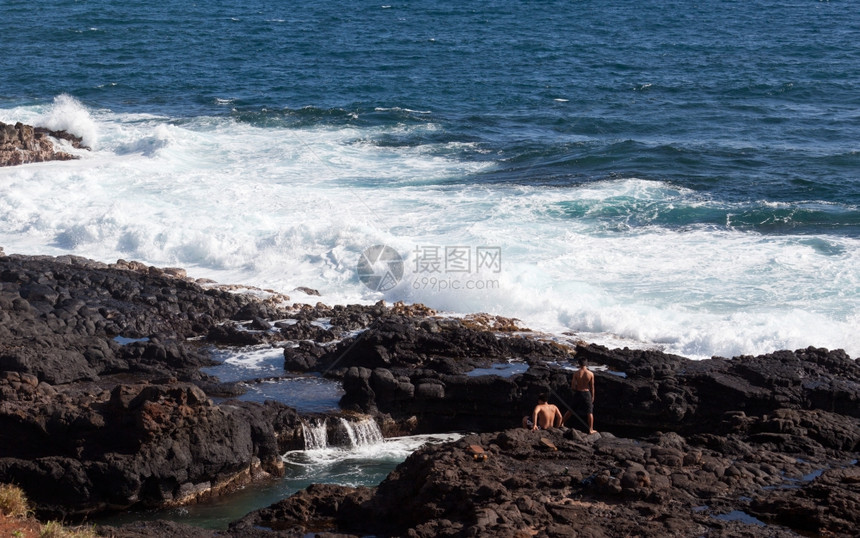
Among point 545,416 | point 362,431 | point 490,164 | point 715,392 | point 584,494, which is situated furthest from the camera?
point 490,164

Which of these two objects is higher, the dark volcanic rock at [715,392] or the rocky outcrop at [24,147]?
the rocky outcrop at [24,147]

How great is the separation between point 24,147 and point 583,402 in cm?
2211

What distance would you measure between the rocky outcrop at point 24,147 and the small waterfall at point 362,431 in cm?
1920

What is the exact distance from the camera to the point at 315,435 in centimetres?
1421

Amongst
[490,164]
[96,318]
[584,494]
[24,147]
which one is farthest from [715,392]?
[24,147]

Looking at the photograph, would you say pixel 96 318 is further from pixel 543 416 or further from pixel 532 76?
pixel 532 76

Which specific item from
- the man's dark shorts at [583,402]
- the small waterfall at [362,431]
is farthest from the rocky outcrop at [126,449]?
the man's dark shorts at [583,402]

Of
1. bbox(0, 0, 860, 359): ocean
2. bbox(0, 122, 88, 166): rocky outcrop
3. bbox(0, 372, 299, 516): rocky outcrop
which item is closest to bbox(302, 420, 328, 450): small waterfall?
bbox(0, 372, 299, 516): rocky outcrop

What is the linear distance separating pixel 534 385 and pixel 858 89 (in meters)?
27.9

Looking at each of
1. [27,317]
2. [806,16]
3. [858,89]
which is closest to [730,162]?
[858,89]

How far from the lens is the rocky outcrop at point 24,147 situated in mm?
29500

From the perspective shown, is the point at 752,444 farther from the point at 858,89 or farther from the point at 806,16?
the point at 806,16

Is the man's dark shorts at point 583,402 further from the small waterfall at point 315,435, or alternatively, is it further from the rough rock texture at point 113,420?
the rough rock texture at point 113,420

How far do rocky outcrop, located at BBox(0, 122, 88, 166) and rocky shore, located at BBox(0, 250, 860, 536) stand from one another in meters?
11.8
